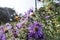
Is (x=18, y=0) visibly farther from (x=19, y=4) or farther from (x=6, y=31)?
(x=6, y=31)

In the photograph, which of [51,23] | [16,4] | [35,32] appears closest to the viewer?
[35,32]

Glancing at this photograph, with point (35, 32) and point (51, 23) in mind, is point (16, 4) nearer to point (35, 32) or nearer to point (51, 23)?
point (51, 23)

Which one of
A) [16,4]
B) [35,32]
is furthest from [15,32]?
[16,4]

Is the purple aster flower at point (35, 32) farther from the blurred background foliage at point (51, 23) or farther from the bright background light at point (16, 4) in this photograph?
the bright background light at point (16, 4)

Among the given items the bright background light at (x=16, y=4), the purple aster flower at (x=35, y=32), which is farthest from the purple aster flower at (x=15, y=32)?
the bright background light at (x=16, y=4)

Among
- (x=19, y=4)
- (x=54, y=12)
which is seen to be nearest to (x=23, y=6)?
(x=19, y=4)

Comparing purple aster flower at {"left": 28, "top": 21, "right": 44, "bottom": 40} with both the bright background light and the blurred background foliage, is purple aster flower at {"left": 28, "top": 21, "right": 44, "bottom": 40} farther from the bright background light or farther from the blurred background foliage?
the bright background light

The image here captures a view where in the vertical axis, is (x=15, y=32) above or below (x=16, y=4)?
above

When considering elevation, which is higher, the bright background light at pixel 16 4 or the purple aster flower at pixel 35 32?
the purple aster flower at pixel 35 32

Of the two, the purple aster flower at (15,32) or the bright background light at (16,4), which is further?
the bright background light at (16,4)

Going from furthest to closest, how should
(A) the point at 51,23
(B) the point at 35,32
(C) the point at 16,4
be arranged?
1. (C) the point at 16,4
2. (A) the point at 51,23
3. (B) the point at 35,32

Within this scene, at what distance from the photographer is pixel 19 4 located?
589 centimetres

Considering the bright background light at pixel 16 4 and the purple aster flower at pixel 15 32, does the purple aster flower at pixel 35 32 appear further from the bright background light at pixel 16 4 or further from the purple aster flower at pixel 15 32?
the bright background light at pixel 16 4

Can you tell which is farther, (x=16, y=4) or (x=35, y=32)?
(x=16, y=4)
